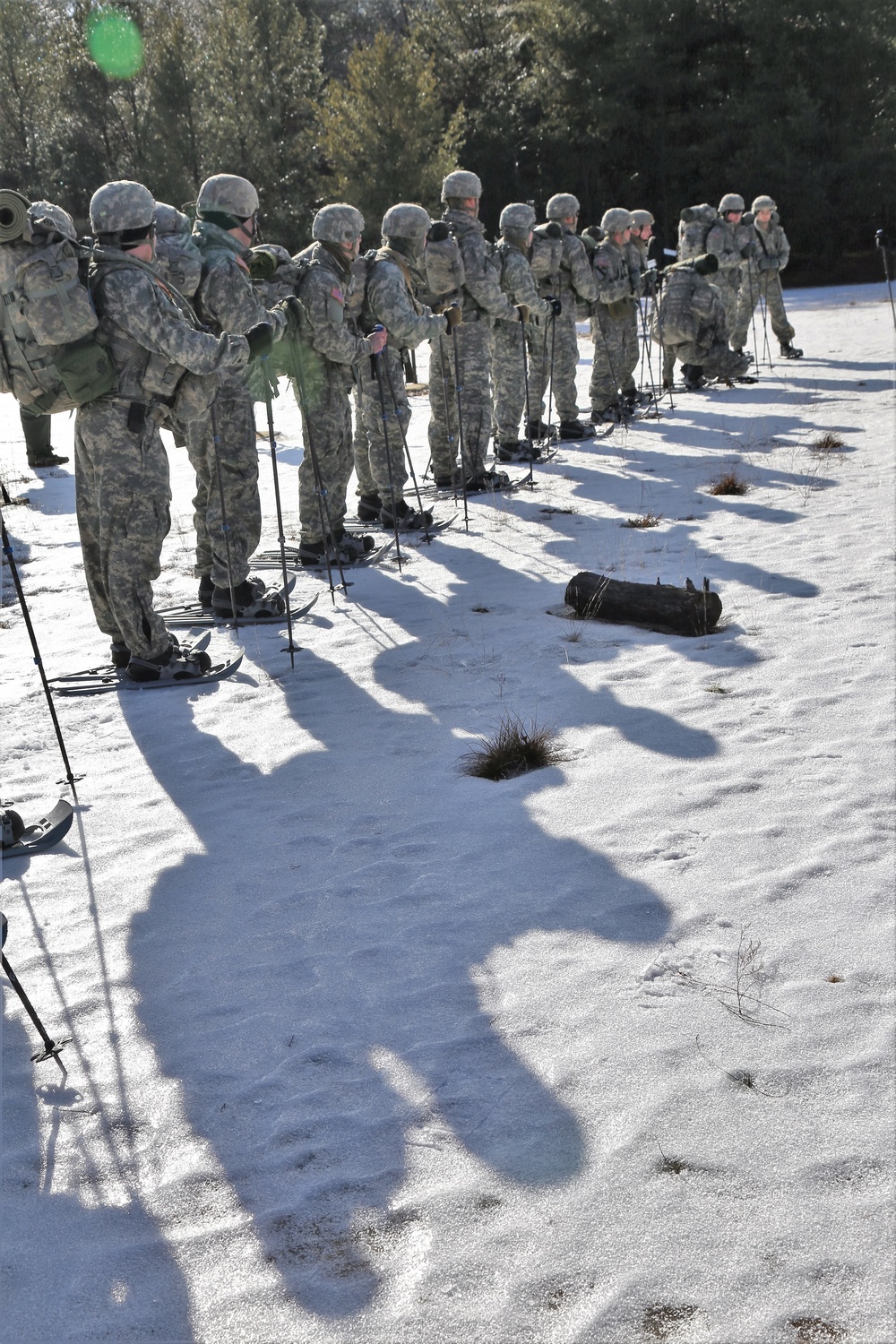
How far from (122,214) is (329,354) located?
98.5 inches

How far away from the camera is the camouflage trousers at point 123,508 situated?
6055 mm

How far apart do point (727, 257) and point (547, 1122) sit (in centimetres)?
1588

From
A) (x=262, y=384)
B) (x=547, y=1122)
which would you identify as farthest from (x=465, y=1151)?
(x=262, y=384)

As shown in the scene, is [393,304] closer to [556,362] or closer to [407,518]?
[407,518]

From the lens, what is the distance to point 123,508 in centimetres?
617

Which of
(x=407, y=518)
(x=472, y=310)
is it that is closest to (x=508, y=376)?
(x=472, y=310)

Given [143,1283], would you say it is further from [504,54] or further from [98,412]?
[504,54]

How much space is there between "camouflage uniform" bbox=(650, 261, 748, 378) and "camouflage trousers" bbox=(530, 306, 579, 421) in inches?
62.5

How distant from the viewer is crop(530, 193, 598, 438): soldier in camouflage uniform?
43.5ft

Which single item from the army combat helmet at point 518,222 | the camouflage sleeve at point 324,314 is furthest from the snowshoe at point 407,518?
the army combat helmet at point 518,222

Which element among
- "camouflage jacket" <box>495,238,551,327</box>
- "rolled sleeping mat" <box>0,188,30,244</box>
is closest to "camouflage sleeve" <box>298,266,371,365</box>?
"rolled sleeping mat" <box>0,188,30,244</box>

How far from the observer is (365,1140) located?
3.09 m

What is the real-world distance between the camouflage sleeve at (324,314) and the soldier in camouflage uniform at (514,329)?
3404 mm

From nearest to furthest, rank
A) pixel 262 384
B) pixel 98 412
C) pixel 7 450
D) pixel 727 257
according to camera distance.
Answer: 1. pixel 98 412
2. pixel 262 384
3. pixel 7 450
4. pixel 727 257
